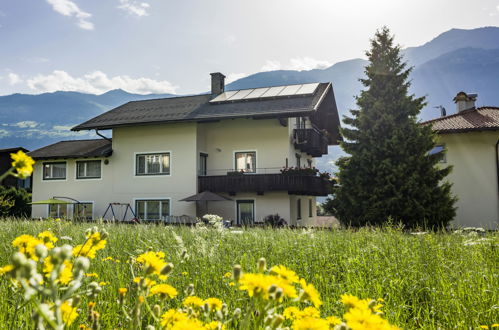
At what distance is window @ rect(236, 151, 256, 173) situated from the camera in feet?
69.1

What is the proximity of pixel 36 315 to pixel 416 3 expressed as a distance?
54.7 feet

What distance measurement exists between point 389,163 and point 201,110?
10825 mm

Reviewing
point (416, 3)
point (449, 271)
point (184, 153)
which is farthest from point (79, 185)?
point (449, 271)

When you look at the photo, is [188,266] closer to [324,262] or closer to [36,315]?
[324,262]

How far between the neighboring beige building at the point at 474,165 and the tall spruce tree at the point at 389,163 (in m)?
4.44

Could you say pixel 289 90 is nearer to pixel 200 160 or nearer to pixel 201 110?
pixel 201 110

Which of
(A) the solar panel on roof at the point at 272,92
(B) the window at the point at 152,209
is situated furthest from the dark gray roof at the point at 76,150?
(A) the solar panel on roof at the point at 272,92

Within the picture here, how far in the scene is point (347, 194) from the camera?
16.4 metres

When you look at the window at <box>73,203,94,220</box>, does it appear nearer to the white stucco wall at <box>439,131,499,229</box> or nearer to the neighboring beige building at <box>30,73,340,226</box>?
the neighboring beige building at <box>30,73,340,226</box>

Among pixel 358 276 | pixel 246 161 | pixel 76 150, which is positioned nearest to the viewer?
pixel 358 276

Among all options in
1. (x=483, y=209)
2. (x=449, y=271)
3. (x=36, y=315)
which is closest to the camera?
(x=36, y=315)

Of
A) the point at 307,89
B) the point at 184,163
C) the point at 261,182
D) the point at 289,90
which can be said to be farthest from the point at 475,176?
the point at 184,163

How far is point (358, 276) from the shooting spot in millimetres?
4375

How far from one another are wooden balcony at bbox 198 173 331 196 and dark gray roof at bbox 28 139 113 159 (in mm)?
6965
